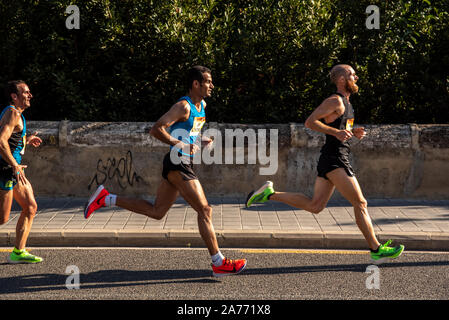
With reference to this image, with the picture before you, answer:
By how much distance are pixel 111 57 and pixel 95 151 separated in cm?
185

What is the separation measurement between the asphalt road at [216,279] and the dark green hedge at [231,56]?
379 cm

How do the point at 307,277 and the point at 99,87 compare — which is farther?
the point at 99,87

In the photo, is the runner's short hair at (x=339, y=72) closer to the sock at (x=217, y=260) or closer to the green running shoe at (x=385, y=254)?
the green running shoe at (x=385, y=254)

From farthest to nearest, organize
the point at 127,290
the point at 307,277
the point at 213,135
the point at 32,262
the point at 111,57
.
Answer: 1. the point at 111,57
2. the point at 213,135
3. the point at 32,262
4. the point at 307,277
5. the point at 127,290

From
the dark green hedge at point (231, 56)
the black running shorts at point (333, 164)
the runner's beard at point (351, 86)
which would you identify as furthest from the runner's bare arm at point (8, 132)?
the dark green hedge at point (231, 56)

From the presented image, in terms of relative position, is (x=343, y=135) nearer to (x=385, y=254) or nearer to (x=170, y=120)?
(x=385, y=254)

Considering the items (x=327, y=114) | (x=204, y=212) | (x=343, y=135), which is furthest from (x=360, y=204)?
(x=204, y=212)

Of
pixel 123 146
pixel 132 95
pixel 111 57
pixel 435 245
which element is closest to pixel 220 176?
pixel 123 146

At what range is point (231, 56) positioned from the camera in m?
9.43

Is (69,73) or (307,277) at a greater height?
(69,73)

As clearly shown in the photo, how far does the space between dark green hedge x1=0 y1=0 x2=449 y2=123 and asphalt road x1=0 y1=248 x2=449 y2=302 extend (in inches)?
149

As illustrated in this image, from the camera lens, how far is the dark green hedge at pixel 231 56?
9320mm

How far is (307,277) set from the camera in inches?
217

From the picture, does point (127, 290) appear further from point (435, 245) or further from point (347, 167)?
point (435, 245)
